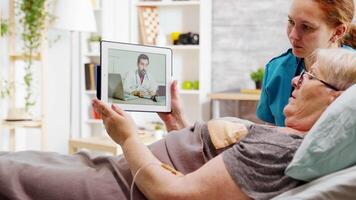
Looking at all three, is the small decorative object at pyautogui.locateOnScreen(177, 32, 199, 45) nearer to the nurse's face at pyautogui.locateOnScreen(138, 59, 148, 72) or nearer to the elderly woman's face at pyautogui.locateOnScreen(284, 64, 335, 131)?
the nurse's face at pyautogui.locateOnScreen(138, 59, 148, 72)

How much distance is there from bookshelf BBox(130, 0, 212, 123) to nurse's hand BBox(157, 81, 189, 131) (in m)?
2.23

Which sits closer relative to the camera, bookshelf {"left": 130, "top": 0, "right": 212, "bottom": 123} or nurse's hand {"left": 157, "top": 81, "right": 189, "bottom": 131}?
nurse's hand {"left": 157, "top": 81, "right": 189, "bottom": 131}

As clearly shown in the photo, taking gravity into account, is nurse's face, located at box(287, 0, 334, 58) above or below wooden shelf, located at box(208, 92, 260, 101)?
above

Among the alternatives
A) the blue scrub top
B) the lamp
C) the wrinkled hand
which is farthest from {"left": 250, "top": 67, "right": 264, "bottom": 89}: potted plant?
the wrinkled hand

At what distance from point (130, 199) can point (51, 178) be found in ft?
0.69

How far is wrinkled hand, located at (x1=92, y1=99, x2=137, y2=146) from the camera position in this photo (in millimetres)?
1349

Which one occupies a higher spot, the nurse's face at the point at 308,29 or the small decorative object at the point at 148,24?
the small decorative object at the point at 148,24

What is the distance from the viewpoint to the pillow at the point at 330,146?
108cm

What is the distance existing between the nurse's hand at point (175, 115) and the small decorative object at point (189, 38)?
7.59 ft

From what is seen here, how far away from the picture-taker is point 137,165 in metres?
1.25

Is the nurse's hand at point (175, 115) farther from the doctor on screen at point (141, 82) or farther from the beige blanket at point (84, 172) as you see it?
the beige blanket at point (84, 172)

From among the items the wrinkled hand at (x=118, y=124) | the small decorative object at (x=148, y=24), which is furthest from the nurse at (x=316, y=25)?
the small decorative object at (x=148, y=24)

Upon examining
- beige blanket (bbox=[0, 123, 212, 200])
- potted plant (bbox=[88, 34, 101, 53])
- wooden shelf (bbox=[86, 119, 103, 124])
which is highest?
potted plant (bbox=[88, 34, 101, 53])

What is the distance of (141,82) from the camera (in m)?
1.57
